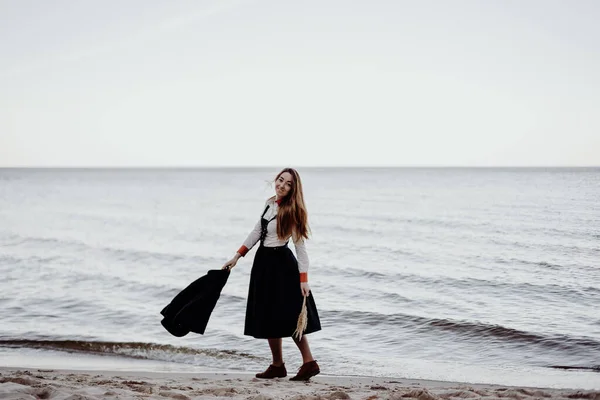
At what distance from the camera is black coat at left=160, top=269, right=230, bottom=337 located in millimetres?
6098

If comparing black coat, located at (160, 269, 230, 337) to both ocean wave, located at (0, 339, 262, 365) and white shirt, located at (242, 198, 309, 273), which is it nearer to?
white shirt, located at (242, 198, 309, 273)

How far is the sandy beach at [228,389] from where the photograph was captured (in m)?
5.19

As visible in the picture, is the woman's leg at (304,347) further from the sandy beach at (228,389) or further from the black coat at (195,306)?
the black coat at (195,306)

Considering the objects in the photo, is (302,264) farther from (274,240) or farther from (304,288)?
(274,240)

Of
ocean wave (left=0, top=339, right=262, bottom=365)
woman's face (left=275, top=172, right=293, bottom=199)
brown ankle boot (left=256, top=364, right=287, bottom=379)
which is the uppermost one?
woman's face (left=275, top=172, right=293, bottom=199)

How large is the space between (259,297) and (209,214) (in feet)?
93.5

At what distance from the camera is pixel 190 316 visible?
6102mm

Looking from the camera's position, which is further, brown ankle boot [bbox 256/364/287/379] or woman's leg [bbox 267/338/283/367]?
brown ankle boot [bbox 256/364/287/379]

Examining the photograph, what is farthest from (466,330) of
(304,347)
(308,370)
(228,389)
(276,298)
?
(228,389)

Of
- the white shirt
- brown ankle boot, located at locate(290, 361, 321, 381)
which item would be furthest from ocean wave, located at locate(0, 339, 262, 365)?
the white shirt

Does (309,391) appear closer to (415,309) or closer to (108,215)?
(415,309)

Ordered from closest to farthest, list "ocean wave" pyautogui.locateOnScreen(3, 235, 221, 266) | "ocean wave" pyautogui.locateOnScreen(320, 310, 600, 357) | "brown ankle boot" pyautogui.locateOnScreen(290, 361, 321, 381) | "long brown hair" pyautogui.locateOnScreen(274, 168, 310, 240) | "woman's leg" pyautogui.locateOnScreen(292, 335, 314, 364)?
"long brown hair" pyautogui.locateOnScreen(274, 168, 310, 240) → "woman's leg" pyautogui.locateOnScreen(292, 335, 314, 364) → "brown ankle boot" pyautogui.locateOnScreen(290, 361, 321, 381) → "ocean wave" pyautogui.locateOnScreen(320, 310, 600, 357) → "ocean wave" pyautogui.locateOnScreen(3, 235, 221, 266)

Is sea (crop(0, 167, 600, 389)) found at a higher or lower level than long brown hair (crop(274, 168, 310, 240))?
lower

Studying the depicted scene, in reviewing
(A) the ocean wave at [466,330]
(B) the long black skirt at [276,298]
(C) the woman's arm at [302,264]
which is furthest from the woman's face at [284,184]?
(A) the ocean wave at [466,330]
